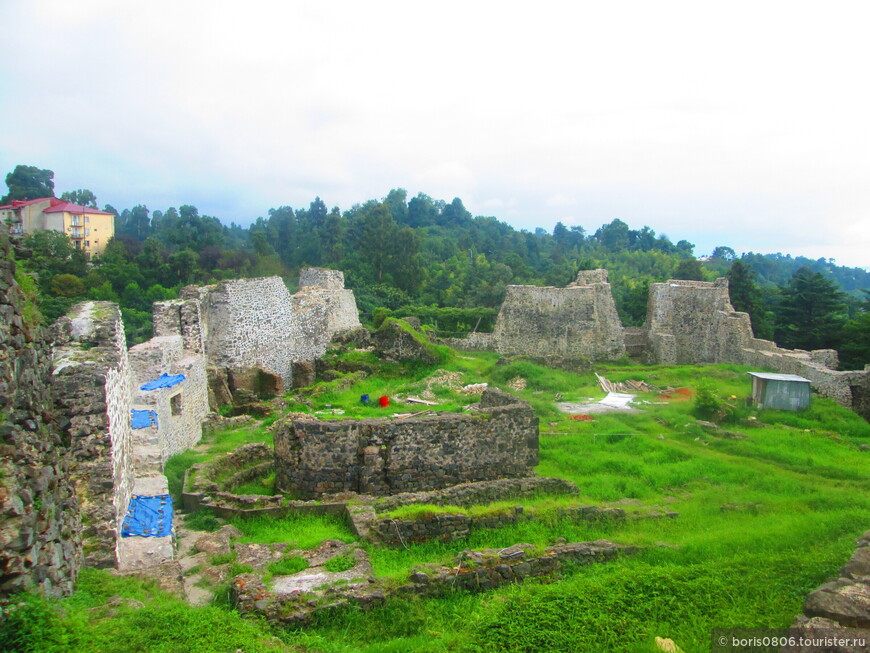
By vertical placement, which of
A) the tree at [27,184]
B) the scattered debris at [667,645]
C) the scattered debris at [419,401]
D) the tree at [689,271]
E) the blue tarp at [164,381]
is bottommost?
the scattered debris at [667,645]

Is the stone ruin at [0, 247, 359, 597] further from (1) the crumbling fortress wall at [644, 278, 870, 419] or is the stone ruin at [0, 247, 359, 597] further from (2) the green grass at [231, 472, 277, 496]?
(1) the crumbling fortress wall at [644, 278, 870, 419]

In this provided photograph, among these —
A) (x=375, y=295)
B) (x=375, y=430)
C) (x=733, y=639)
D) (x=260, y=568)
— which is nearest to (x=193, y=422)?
(x=375, y=430)

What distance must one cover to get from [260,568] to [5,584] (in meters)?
3.64

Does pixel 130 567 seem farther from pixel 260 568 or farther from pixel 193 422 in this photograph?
pixel 193 422

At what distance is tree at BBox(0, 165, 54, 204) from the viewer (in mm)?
59875

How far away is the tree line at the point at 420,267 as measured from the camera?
107 ft

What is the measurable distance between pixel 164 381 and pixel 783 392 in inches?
609

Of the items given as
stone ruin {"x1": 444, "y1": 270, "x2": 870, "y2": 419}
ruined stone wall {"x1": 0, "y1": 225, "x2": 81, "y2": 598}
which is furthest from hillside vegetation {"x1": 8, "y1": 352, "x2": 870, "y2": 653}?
stone ruin {"x1": 444, "y1": 270, "x2": 870, "y2": 419}

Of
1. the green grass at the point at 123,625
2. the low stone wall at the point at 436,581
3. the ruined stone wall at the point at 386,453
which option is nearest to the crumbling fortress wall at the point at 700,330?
the ruined stone wall at the point at 386,453

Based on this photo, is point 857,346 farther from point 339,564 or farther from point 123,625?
point 123,625

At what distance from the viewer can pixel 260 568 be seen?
7.29 meters

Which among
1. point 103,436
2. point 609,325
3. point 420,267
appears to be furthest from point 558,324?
point 420,267

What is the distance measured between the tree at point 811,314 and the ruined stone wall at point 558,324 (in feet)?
39.0

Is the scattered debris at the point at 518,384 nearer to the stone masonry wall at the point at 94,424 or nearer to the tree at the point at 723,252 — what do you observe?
the stone masonry wall at the point at 94,424
